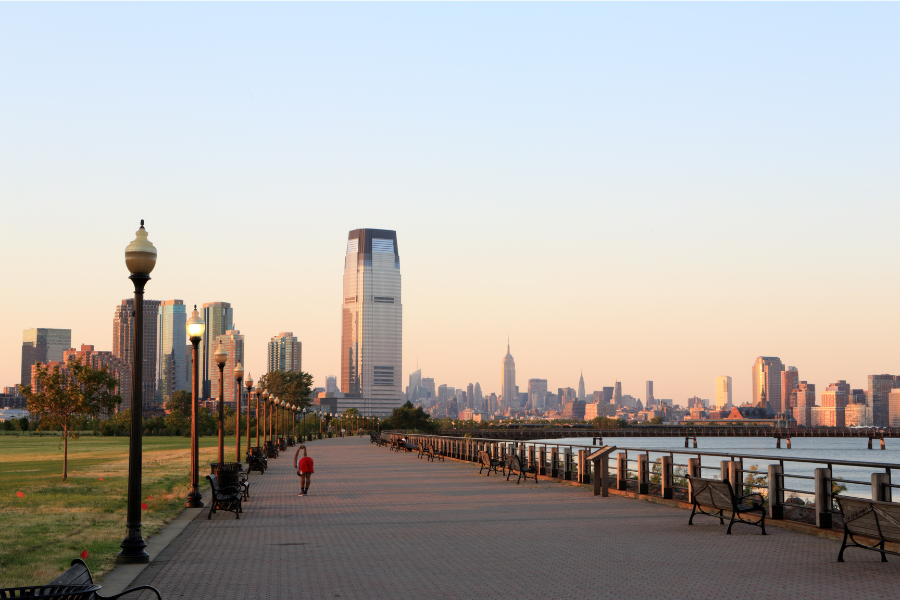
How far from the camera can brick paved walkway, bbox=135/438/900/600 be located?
985cm

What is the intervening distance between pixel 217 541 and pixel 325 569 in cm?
361

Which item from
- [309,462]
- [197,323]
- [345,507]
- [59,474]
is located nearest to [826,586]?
[345,507]

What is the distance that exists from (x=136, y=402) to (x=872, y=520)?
31.8 feet

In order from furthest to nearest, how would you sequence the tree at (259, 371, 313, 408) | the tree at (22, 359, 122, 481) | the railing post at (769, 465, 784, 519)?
1. the tree at (259, 371, 313, 408)
2. the tree at (22, 359, 122, 481)
3. the railing post at (769, 465, 784, 519)

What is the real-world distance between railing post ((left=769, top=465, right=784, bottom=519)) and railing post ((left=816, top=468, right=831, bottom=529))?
3.29 ft

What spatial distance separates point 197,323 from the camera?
1989 centimetres

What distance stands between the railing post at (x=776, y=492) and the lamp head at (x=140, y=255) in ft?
34.8

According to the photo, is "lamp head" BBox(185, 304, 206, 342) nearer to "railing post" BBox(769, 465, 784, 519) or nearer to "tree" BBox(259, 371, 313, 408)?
"railing post" BBox(769, 465, 784, 519)

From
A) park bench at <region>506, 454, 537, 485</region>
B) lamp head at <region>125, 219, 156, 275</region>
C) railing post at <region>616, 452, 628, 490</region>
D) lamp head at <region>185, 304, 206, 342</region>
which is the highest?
lamp head at <region>125, 219, 156, 275</region>

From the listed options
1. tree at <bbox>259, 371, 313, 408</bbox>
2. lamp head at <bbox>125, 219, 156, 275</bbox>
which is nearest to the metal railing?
lamp head at <bbox>125, 219, 156, 275</bbox>

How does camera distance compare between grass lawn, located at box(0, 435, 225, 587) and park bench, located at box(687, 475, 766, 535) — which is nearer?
grass lawn, located at box(0, 435, 225, 587)

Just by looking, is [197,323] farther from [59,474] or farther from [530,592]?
[59,474]

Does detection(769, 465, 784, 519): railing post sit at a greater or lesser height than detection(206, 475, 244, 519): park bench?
greater

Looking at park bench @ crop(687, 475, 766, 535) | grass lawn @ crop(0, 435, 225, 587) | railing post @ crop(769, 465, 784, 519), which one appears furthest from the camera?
railing post @ crop(769, 465, 784, 519)
